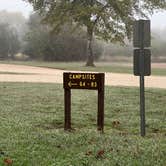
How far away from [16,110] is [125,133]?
4.11 meters

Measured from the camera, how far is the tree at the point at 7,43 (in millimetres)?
65812

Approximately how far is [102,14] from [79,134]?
34.6 m

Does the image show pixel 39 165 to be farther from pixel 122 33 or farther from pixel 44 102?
pixel 122 33

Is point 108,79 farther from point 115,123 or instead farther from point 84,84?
point 84,84

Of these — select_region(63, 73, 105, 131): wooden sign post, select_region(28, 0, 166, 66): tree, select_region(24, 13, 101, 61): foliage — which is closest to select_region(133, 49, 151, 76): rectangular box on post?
select_region(63, 73, 105, 131): wooden sign post

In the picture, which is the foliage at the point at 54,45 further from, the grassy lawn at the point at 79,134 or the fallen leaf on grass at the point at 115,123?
the fallen leaf on grass at the point at 115,123

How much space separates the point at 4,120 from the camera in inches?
466

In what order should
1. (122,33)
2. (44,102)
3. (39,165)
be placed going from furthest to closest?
(122,33), (44,102), (39,165)

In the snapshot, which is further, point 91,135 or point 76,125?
point 76,125

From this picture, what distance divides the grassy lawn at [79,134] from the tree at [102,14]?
89.7 feet

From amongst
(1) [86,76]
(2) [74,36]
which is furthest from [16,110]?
(2) [74,36]

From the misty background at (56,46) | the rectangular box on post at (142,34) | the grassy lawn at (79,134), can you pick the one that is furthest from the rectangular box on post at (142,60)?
the misty background at (56,46)

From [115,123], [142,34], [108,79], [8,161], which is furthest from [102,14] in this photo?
[8,161]

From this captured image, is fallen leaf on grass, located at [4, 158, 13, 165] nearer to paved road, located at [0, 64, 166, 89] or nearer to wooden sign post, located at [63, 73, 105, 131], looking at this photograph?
wooden sign post, located at [63, 73, 105, 131]
